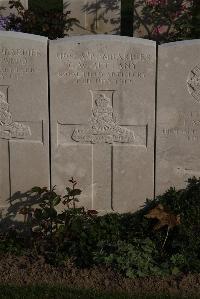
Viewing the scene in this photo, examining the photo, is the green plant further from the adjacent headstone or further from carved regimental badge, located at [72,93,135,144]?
carved regimental badge, located at [72,93,135,144]

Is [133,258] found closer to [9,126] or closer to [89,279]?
[89,279]

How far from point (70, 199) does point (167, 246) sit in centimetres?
97

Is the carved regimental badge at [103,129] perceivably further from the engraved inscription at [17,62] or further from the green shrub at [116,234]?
the engraved inscription at [17,62]

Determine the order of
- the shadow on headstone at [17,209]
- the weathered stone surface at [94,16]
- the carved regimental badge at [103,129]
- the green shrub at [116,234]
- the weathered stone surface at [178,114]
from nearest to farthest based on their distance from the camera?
the green shrub at [116,234], the weathered stone surface at [178,114], the carved regimental badge at [103,129], the shadow on headstone at [17,209], the weathered stone surface at [94,16]

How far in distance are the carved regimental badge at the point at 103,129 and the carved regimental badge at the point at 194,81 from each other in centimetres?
67

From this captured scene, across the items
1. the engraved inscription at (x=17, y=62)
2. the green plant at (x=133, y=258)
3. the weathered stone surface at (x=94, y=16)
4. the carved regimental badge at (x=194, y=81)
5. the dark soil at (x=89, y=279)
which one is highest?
the weathered stone surface at (x=94, y=16)

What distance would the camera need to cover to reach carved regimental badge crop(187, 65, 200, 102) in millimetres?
5348

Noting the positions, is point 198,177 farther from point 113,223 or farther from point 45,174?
point 45,174

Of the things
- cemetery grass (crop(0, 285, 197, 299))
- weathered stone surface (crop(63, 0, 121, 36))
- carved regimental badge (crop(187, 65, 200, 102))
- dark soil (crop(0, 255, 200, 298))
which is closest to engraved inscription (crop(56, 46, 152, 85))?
carved regimental badge (crop(187, 65, 200, 102))

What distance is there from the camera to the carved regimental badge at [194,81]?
5.35 meters

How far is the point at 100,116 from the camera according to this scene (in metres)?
5.50

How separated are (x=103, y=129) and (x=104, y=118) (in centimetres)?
11

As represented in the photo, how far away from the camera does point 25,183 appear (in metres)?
5.73

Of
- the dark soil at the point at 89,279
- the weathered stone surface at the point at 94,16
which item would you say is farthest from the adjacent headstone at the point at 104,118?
the weathered stone surface at the point at 94,16
